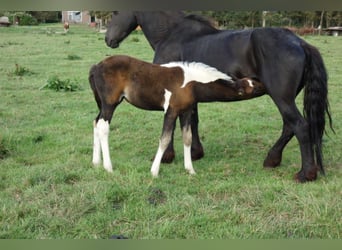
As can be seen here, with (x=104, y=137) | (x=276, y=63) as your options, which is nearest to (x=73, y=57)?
(x=104, y=137)

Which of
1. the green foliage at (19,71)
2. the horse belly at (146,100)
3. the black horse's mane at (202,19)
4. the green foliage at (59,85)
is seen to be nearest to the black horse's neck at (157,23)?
the black horse's mane at (202,19)

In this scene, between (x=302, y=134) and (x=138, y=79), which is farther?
(x=138, y=79)

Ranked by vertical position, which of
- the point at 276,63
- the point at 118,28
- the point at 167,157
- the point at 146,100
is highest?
the point at 118,28

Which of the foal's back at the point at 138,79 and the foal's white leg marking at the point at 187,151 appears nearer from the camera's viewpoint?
Result: the foal's back at the point at 138,79

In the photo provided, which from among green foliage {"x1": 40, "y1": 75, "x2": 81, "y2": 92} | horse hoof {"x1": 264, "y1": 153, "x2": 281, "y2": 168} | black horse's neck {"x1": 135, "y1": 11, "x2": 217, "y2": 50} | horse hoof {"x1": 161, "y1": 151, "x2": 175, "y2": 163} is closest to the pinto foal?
horse hoof {"x1": 161, "y1": 151, "x2": 175, "y2": 163}

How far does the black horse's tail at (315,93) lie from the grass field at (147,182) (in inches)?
20.7

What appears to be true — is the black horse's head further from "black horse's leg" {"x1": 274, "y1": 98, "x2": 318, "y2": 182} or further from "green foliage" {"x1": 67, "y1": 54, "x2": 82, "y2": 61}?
"green foliage" {"x1": 67, "y1": 54, "x2": 82, "y2": 61}

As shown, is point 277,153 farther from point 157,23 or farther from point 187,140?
point 157,23

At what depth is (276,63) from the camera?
3930mm

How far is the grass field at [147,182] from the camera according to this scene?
2889 millimetres

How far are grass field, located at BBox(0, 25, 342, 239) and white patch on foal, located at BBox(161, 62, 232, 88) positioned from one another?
3.47 feet

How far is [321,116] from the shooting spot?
13.2 ft

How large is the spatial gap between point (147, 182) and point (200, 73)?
4.01 feet

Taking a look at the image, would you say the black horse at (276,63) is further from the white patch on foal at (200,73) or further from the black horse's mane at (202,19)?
the white patch on foal at (200,73)
